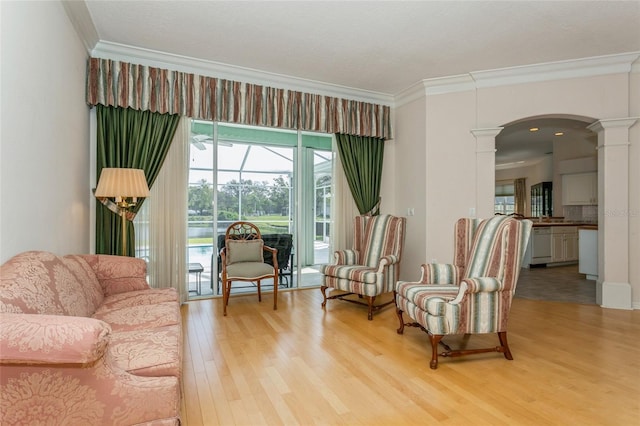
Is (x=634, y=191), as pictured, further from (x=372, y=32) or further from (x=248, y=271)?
(x=248, y=271)

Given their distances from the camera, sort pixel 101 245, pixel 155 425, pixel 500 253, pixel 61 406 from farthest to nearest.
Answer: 1. pixel 101 245
2. pixel 500 253
3. pixel 155 425
4. pixel 61 406

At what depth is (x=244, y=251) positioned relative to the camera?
4105mm

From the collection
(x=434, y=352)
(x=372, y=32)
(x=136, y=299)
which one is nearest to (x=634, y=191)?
(x=434, y=352)

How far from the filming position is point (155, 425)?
1391 mm

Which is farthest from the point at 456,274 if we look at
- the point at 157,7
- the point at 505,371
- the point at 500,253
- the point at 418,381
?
the point at 157,7

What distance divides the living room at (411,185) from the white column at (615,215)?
12mm

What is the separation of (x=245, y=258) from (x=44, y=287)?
2477 millimetres

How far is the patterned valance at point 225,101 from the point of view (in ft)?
11.7

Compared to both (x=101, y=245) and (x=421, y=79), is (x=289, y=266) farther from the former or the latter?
(x=421, y=79)

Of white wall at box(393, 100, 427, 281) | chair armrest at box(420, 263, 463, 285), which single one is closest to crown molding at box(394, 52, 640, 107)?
white wall at box(393, 100, 427, 281)

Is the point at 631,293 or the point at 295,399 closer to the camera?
the point at 295,399

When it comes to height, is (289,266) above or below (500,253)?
below

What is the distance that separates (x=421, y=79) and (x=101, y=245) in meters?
4.31

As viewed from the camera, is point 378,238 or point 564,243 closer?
point 378,238
